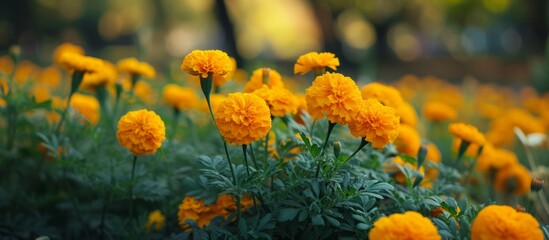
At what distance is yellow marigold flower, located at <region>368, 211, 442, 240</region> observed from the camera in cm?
114

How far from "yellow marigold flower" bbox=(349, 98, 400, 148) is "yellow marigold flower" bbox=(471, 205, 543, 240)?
0.30m

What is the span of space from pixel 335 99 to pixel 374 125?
4.7 inches

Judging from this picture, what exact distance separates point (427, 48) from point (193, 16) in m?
16.4

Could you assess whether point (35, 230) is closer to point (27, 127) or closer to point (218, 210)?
point (27, 127)

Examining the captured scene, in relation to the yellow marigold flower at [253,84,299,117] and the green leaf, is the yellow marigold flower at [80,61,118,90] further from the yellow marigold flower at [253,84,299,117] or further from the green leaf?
the green leaf

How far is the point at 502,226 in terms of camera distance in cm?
119

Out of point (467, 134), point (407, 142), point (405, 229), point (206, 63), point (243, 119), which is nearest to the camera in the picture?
point (405, 229)

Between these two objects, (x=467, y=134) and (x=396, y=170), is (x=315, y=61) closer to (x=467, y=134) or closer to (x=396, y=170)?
(x=396, y=170)

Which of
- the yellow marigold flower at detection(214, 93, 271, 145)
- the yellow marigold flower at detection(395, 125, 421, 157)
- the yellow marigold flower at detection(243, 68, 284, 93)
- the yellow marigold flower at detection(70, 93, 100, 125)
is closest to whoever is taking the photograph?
the yellow marigold flower at detection(214, 93, 271, 145)

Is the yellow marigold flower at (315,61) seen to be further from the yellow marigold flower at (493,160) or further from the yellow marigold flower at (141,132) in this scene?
the yellow marigold flower at (493,160)

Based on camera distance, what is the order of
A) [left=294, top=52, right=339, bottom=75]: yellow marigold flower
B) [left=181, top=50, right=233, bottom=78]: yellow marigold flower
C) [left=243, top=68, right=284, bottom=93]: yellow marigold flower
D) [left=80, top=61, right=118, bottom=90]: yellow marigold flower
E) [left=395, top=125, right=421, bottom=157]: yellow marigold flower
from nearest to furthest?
1. [left=181, top=50, right=233, bottom=78]: yellow marigold flower
2. [left=294, top=52, right=339, bottom=75]: yellow marigold flower
3. [left=243, top=68, right=284, bottom=93]: yellow marigold flower
4. [left=395, top=125, right=421, bottom=157]: yellow marigold flower
5. [left=80, top=61, right=118, bottom=90]: yellow marigold flower

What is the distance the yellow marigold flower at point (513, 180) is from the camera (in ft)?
8.48

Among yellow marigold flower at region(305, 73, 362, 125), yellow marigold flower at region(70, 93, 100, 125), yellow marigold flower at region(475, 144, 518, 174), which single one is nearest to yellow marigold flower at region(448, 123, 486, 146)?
yellow marigold flower at region(475, 144, 518, 174)

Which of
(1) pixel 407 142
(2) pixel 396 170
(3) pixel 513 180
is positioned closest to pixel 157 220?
(2) pixel 396 170
